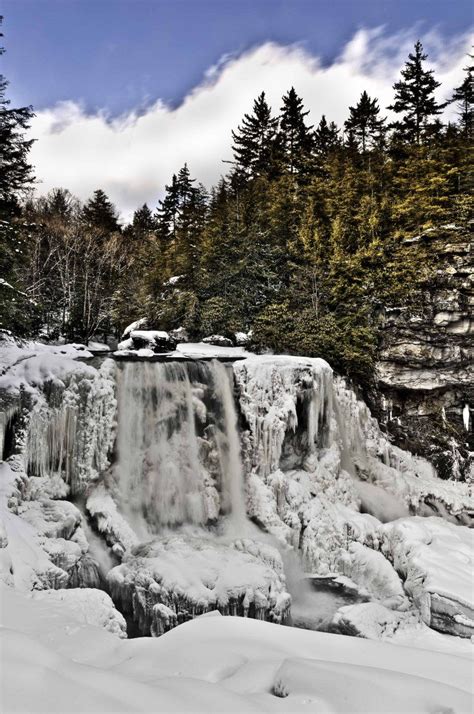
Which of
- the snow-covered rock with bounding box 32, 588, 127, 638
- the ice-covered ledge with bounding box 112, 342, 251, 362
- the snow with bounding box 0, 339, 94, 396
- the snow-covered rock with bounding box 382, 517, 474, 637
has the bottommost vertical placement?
the snow-covered rock with bounding box 382, 517, 474, 637

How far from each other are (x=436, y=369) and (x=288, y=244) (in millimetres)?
9077

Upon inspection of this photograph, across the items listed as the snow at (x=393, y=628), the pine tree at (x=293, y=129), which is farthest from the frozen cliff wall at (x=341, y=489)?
the pine tree at (x=293, y=129)

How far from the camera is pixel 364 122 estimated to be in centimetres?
2991

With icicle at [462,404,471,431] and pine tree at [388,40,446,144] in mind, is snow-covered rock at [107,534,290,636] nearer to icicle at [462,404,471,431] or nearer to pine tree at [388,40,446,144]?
icicle at [462,404,471,431]

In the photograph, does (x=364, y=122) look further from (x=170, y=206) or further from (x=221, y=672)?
(x=221, y=672)

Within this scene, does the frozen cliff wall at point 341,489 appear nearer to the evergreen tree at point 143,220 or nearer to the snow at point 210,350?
the snow at point 210,350

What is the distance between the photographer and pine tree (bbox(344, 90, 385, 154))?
96.8 feet

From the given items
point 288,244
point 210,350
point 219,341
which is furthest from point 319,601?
point 288,244

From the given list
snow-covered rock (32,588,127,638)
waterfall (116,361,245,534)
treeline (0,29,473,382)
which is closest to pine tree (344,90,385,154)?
treeline (0,29,473,382)

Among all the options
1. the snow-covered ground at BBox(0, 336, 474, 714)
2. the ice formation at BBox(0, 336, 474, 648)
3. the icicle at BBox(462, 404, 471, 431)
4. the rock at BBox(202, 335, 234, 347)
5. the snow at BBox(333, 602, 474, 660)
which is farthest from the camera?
the rock at BBox(202, 335, 234, 347)

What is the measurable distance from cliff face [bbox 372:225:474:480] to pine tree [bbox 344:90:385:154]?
18.4 m

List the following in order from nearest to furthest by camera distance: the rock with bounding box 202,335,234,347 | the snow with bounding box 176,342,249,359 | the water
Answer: the water → the snow with bounding box 176,342,249,359 → the rock with bounding box 202,335,234,347

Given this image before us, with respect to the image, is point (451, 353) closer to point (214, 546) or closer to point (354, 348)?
point (354, 348)

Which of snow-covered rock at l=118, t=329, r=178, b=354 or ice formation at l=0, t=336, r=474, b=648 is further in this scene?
snow-covered rock at l=118, t=329, r=178, b=354
